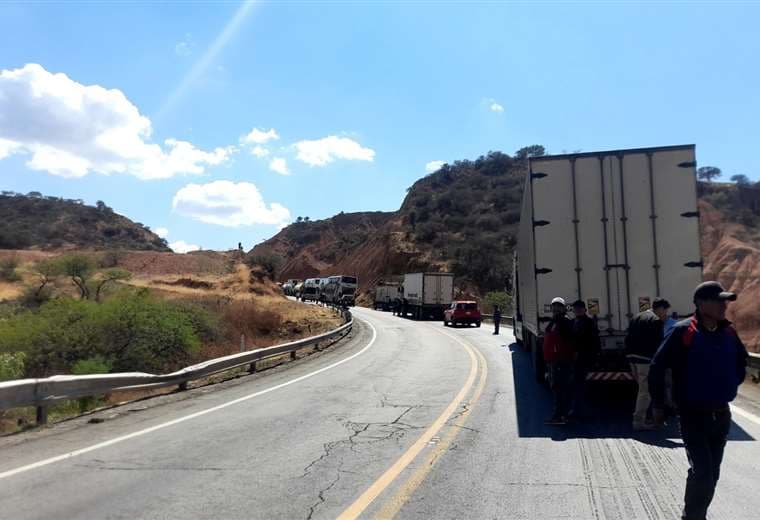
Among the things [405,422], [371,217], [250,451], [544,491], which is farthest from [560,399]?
[371,217]

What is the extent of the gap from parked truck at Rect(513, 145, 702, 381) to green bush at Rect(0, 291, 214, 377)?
13.8 m

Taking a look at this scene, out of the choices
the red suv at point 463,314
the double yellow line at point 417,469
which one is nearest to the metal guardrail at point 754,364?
the double yellow line at point 417,469

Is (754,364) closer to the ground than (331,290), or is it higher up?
closer to the ground

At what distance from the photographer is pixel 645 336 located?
27.2 ft

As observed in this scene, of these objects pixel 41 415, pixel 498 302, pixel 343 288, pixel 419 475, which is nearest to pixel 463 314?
pixel 498 302

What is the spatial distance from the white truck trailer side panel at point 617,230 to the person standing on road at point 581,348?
5.10ft

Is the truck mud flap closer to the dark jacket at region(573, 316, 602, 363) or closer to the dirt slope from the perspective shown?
the dark jacket at region(573, 316, 602, 363)

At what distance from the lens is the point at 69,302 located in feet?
71.7

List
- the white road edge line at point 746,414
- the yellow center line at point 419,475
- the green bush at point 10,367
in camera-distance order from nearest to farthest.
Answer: the yellow center line at point 419,475, the white road edge line at point 746,414, the green bush at point 10,367

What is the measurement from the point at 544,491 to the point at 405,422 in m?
3.44

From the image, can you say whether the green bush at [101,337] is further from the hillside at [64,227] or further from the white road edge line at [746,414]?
the hillside at [64,227]

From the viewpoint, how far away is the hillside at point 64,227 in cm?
8500

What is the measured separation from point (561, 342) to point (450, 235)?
240 feet

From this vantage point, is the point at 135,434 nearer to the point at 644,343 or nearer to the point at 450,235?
the point at 644,343
